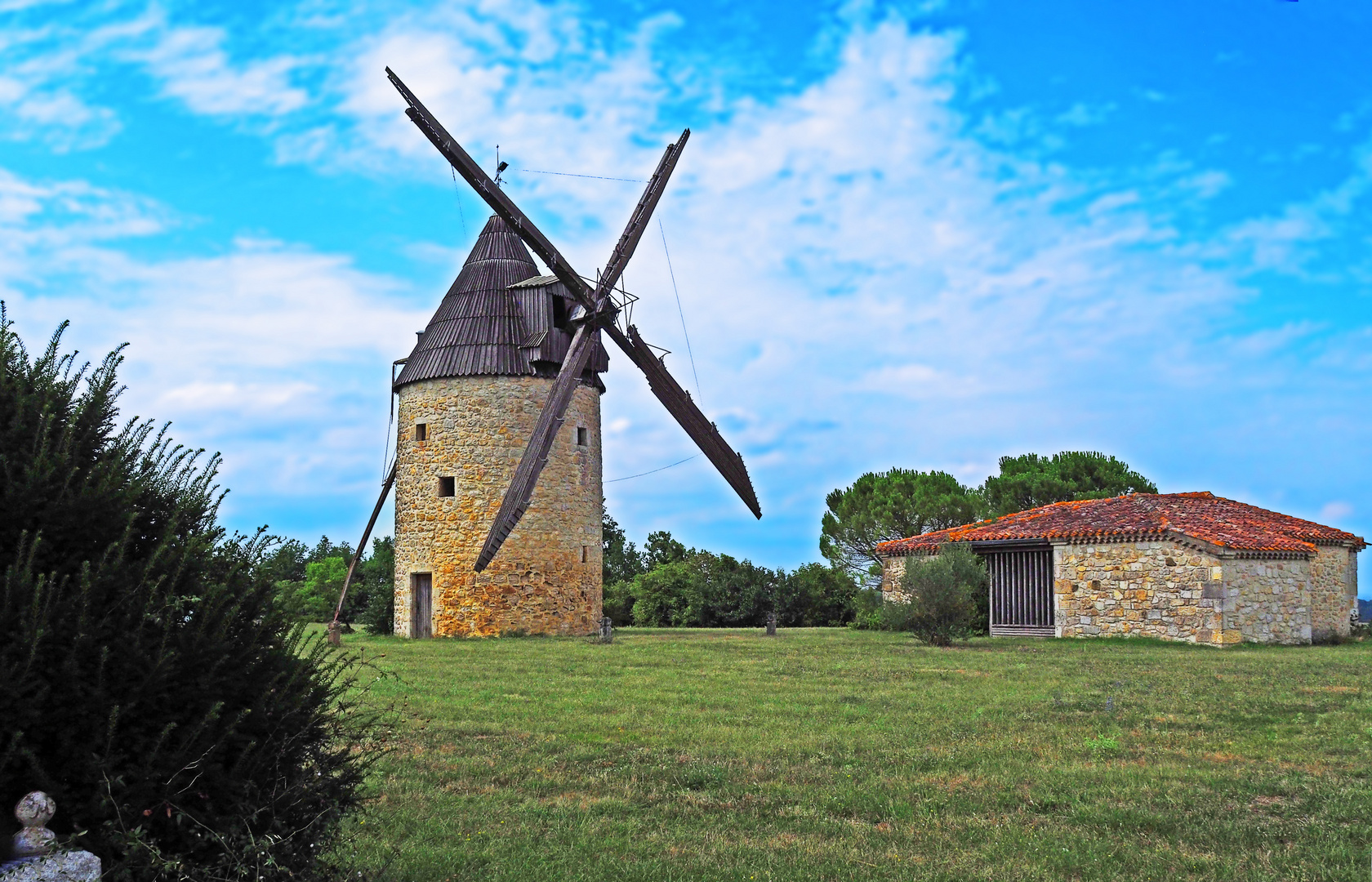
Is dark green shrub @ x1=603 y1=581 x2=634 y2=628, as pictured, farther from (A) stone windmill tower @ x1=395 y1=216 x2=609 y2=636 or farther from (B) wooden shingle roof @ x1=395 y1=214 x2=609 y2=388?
(B) wooden shingle roof @ x1=395 y1=214 x2=609 y2=388

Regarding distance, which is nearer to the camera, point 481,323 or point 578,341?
point 578,341

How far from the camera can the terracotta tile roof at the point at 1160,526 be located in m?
21.9

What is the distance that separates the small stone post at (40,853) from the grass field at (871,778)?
181cm

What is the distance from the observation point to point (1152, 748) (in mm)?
8594

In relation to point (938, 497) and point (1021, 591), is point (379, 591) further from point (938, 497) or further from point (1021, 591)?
point (938, 497)

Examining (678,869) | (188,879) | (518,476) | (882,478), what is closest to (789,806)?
(678,869)

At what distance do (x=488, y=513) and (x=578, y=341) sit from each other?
488 centimetres

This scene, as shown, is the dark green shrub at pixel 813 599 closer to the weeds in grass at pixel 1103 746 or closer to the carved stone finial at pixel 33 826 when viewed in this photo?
the weeds in grass at pixel 1103 746

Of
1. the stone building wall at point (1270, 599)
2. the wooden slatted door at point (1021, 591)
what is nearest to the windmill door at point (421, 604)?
the wooden slatted door at point (1021, 591)

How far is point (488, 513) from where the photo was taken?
80.2 ft

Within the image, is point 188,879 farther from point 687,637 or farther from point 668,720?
point 687,637

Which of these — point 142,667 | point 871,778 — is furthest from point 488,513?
point 142,667

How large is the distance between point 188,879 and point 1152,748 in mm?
7745

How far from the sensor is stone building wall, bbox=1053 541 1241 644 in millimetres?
20953
